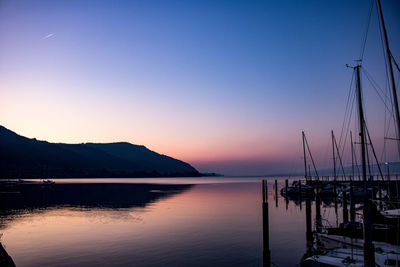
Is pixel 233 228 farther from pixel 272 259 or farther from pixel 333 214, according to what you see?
pixel 333 214

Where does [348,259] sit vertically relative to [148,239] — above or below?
above

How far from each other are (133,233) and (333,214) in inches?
1309

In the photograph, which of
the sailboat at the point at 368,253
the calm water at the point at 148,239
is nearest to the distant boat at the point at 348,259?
the sailboat at the point at 368,253

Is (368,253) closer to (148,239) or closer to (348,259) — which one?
(348,259)

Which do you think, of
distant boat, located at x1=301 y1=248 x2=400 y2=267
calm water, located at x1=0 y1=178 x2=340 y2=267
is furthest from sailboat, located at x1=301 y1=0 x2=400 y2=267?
calm water, located at x1=0 y1=178 x2=340 y2=267

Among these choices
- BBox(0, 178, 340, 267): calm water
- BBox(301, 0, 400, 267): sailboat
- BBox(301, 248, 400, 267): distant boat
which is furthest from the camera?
BBox(0, 178, 340, 267): calm water

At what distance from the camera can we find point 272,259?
2322 centimetres

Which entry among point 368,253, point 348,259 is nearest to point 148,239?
point 348,259

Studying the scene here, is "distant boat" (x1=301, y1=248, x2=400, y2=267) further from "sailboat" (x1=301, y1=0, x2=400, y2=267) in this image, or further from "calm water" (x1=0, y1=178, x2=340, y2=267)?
"calm water" (x1=0, y1=178, x2=340, y2=267)

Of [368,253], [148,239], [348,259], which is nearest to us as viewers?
[368,253]

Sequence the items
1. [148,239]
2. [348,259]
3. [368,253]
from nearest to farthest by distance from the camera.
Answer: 1. [368,253]
2. [348,259]
3. [148,239]

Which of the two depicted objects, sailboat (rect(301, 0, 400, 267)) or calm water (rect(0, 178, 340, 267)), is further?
calm water (rect(0, 178, 340, 267))

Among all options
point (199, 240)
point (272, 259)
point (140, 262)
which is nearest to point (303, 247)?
point (272, 259)

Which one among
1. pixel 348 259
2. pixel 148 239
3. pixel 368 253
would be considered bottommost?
pixel 148 239
